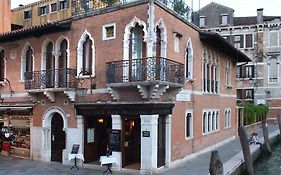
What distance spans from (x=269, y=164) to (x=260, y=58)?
24.6 meters

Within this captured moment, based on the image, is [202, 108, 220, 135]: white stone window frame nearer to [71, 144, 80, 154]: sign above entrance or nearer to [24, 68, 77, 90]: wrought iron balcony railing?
[71, 144, 80, 154]: sign above entrance

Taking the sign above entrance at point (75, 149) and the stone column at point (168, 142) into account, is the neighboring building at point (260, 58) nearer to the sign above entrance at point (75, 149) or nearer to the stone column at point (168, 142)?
the stone column at point (168, 142)

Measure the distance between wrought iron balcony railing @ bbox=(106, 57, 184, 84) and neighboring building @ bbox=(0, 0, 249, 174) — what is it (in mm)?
39

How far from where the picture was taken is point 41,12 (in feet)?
103

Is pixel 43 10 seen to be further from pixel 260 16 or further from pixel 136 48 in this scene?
pixel 260 16

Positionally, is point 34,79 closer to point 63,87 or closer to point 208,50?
point 63,87

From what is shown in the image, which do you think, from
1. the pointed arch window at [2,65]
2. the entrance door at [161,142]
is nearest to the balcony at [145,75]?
the entrance door at [161,142]

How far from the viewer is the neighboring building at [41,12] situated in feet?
96.7

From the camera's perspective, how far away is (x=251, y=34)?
42.7m

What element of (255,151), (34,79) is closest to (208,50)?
(255,151)

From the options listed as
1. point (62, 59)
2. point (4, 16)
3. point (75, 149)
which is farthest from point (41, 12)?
point (75, 149)

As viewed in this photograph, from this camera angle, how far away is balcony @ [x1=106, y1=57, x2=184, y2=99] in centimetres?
1311

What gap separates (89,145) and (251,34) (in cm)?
3230

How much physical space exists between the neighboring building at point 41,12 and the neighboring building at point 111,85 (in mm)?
11487
